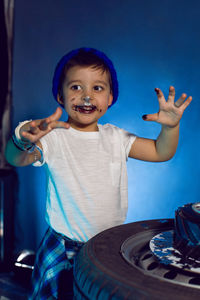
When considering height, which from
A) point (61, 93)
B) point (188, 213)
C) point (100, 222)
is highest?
point (61, 93)

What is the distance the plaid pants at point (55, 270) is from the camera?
91 cm

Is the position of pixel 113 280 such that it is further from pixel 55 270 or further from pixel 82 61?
pixel 82 61

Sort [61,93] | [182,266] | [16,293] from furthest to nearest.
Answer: [16,293] < [61,93] < [182,266]

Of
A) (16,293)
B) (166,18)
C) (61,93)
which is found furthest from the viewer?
(16,293)

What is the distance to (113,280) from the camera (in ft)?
1.70

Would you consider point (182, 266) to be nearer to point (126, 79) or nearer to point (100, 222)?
point (100, 222)

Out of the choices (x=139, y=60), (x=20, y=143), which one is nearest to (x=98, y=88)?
(x=20, y=143)

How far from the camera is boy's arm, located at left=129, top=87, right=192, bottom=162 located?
36.3 inches

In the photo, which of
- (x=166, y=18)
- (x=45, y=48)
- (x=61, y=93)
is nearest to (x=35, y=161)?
(x=61, y=93)

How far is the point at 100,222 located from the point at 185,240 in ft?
1.49

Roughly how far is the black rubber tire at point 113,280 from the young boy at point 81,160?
0.32 meters

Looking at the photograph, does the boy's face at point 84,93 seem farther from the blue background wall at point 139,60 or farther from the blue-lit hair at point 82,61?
the blue background wall at point 139,60

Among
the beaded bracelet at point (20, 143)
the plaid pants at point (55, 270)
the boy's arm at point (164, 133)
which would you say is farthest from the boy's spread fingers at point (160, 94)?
the plaid pants at point (55, 270)

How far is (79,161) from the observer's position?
3.50 ft
